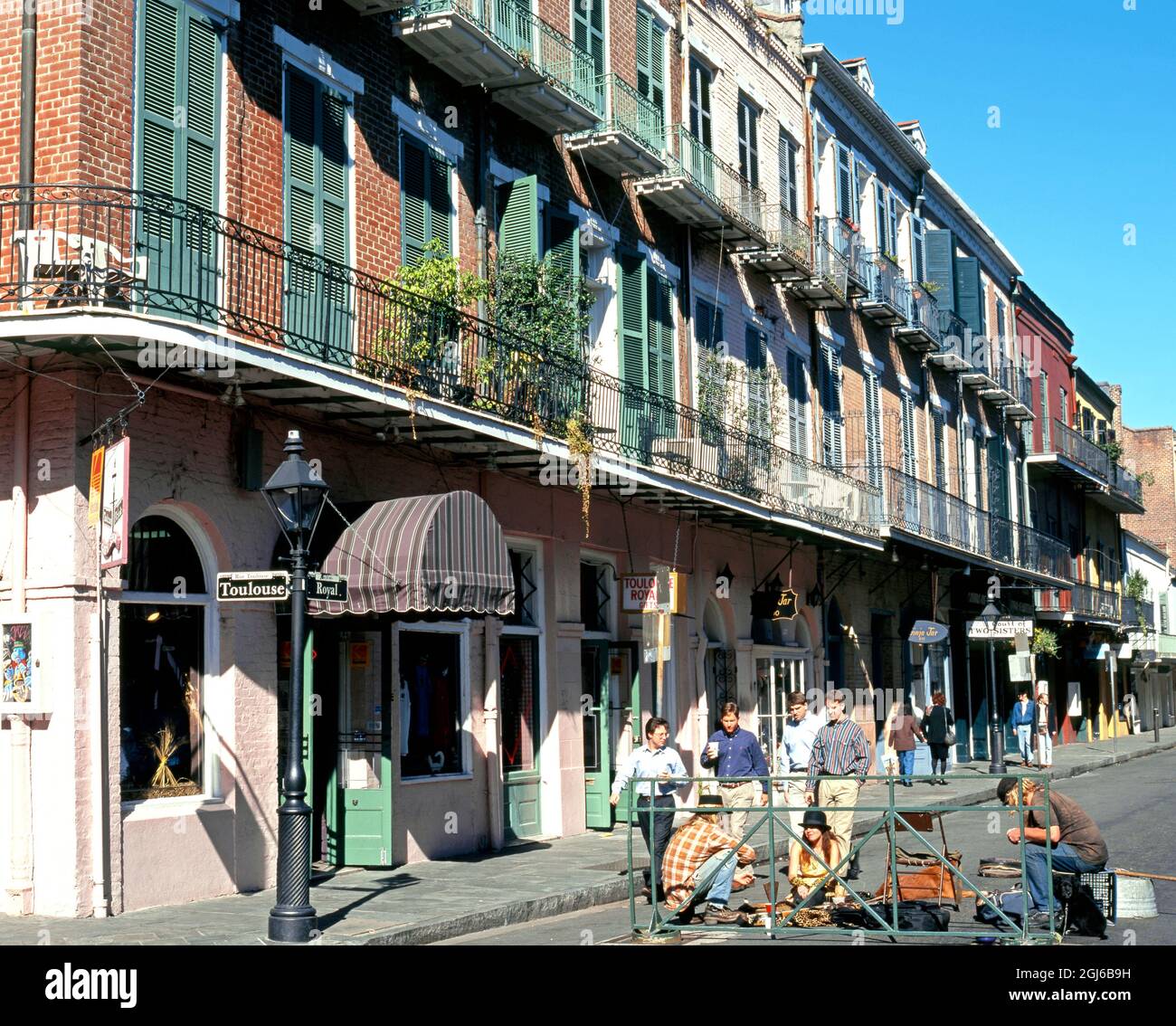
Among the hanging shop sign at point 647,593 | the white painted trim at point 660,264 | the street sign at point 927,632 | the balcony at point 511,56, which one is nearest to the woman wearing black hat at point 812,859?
the hanging shop sign at point 647,593

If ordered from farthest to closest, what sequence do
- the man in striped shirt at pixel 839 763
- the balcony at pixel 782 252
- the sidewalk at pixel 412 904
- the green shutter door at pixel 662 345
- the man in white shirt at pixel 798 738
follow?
the balcony at pixel 782 252
the green shutter door at pixel 662 345
the man in white shirt at pixel 798 738
the man in striped shirt at pixel 839 763
the sidewalk at pixel 412 904

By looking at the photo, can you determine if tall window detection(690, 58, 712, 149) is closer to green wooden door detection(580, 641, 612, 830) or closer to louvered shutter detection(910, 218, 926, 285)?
green wooden door detection(580, 641, 612, 830)

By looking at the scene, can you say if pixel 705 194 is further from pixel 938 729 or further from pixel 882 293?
pixel 938 729

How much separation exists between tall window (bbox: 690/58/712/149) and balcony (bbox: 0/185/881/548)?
5.39 m

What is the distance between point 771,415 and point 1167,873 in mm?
11187

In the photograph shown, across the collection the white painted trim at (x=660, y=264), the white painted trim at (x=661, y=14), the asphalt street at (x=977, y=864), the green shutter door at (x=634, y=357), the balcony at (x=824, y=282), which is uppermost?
the white painted trim at (x=661, y=14)

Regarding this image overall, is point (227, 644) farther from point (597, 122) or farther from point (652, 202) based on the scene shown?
point (652, 202)

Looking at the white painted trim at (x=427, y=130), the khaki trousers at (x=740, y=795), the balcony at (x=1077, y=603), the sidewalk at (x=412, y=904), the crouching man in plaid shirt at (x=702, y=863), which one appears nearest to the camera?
the sidewalk at (x=412, y=904)

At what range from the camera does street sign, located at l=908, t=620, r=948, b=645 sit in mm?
28688

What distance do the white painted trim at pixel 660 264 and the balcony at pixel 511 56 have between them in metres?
2.08

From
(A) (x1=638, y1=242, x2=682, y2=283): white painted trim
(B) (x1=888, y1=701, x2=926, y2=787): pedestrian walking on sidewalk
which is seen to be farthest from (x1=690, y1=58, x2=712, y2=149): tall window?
(B) (x1=888, y1=701, x2=926, y2=787): pedestrian walking on sidewalk

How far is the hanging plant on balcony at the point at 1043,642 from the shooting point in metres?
37.7

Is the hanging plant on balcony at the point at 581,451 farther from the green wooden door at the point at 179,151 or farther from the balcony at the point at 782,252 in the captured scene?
the balcony at the point at 782,252

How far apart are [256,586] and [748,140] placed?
1608 cm
